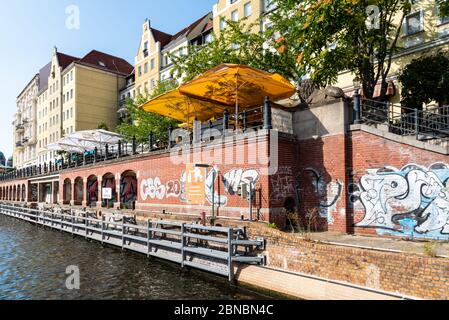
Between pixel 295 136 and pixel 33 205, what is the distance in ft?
85.8

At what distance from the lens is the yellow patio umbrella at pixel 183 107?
16.9m

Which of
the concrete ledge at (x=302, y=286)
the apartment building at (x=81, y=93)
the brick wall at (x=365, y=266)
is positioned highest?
the apartment building at (x=81, y=93)

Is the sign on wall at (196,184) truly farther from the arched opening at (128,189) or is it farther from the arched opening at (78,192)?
the arched opening at (78,192)

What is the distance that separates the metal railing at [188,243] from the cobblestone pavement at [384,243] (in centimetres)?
243

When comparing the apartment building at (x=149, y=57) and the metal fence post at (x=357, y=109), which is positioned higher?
the apartment building at (x=149, y=57)

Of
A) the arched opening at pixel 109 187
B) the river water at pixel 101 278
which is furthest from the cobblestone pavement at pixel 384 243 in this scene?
the arched opening at pixel 109 187

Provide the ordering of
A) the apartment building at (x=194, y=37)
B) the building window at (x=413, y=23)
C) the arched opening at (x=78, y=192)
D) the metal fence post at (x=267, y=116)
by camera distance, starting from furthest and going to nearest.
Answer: the apartment building at (x=194, y=37), the arched opening at (x=78, y=192), the building window at (x=413, y=23), the metal fence post at (x=267, y=116)

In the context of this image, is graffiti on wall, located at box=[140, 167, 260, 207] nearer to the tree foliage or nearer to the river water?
the river water

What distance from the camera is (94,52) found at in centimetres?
6016

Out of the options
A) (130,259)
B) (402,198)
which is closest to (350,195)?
(402,198)

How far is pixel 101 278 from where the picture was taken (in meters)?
10.8

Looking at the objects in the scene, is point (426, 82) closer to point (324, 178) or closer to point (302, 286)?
point (324, 178)

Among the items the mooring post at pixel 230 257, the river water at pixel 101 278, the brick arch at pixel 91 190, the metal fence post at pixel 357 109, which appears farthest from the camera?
the brick arch at pixel 91 190
